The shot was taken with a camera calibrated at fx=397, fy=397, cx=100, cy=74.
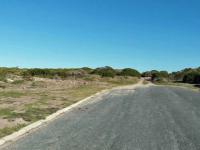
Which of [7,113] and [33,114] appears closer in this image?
[7,113]

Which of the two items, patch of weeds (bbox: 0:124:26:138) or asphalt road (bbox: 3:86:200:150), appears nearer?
asphalt road (bbox: 3:86:200:150)

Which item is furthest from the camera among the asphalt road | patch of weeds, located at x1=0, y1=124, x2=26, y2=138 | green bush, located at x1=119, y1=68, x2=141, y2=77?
green bush, located at x1=119, y1=68, x2=141, y2=77

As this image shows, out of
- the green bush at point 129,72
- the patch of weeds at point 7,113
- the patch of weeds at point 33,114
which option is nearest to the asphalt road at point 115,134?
the patch of weeds at point 33,114

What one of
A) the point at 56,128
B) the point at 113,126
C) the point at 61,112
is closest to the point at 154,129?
the point at 113,126

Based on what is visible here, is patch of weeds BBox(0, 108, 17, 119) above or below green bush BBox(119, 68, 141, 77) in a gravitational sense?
below

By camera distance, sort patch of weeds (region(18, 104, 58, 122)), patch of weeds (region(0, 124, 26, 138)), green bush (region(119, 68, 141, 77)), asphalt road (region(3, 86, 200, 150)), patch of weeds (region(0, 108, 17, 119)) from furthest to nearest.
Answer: green bush (region(119, 68, 141, 77)), patch of weeds (region(0, 108, 17, 119)), patch of weeds (region(18, 104, 58, 122)), patch of weeds (region(0, 124, 26, 138)), asphalt road (region(3, 86, 200, 150))

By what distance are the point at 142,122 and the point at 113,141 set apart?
3.98 m

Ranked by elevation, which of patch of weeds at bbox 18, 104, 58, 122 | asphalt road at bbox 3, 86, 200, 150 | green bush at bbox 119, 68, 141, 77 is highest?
green bush at bbox 119, 68, 141, 77

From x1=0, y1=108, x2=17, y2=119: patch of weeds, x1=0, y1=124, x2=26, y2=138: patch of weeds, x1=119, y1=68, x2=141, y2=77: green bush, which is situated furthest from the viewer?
x1=119, y1=68, x2=141, y2=77: green bush

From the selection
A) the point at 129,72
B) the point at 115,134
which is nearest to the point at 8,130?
the point at 115,134

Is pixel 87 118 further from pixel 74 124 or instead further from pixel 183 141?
pixel 183 141

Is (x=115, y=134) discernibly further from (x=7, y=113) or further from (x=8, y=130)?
(x=7, y=113)

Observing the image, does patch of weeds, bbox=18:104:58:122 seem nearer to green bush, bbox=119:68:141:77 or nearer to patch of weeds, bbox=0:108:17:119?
patch of weeds, bbox=0:108:17:119

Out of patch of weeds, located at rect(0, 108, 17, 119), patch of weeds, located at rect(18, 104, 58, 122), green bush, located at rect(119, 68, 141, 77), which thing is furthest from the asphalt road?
green bush, located at rect(119, 68, 141, 77)
